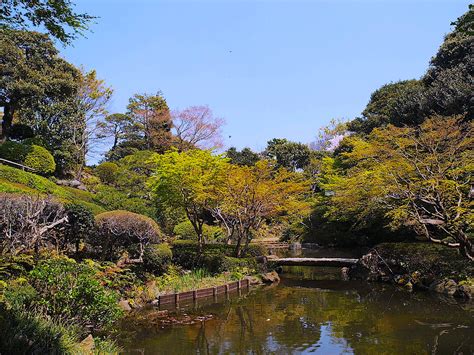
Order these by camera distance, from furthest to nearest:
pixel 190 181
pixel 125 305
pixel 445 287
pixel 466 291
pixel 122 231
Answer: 1. pixel 190 181
2. pixel 445 287
3. pixel 122 231
4. pixel 466 291
5. pixel 125 305

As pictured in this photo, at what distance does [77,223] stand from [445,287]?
1322cm

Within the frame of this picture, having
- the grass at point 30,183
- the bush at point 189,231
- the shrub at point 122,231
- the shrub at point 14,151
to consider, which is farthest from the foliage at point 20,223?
the shrub at point 14,151

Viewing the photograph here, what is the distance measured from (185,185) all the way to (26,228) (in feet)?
25.2

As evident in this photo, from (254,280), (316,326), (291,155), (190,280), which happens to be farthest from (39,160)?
(291,155)

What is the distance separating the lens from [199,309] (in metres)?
12.4

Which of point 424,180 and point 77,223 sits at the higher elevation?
point 424,180

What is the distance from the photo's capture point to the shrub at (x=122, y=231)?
→ 13.8 m

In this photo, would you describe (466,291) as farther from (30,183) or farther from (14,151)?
(14,151)

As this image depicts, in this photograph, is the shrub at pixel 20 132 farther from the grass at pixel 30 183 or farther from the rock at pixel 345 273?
the rock at pixel 345 273

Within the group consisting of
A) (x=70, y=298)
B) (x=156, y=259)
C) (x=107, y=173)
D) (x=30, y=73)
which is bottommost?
(x=70, y=298)

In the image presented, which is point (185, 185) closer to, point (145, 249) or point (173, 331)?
point (145, 249)

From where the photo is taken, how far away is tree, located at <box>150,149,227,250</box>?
17734 mm

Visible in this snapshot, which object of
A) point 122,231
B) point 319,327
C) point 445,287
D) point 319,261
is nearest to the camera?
point 319,327

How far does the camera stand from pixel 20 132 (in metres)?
25.9
